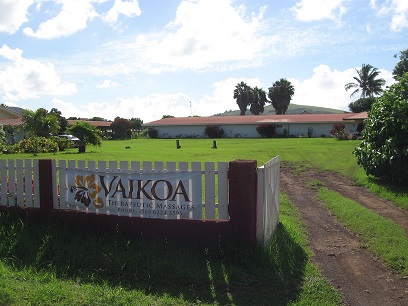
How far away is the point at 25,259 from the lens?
5.36 m

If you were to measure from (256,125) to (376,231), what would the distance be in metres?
50.6

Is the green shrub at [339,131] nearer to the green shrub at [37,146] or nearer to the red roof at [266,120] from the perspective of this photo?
the red roof at [266,120]

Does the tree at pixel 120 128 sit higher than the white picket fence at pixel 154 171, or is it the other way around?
the tree at pixel 120 128

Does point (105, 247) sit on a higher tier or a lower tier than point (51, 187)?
lower

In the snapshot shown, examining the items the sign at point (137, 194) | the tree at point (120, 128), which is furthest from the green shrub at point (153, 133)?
the sign at point (137, 194)

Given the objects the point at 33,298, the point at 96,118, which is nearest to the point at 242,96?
the point at 96,118

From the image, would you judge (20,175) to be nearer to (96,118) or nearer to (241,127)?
(241,127)

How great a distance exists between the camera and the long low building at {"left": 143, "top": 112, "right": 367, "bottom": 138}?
174 feet

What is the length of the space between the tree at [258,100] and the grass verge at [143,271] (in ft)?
264

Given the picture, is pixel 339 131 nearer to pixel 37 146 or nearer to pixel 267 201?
pixel 37 146

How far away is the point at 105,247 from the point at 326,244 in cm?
352

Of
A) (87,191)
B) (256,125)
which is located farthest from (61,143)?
(256,125)

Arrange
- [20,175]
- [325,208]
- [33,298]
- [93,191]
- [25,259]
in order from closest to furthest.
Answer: [33,298] < [25,259] < [93,191] < [20,175] < [325,208]

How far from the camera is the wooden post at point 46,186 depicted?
254 inches
